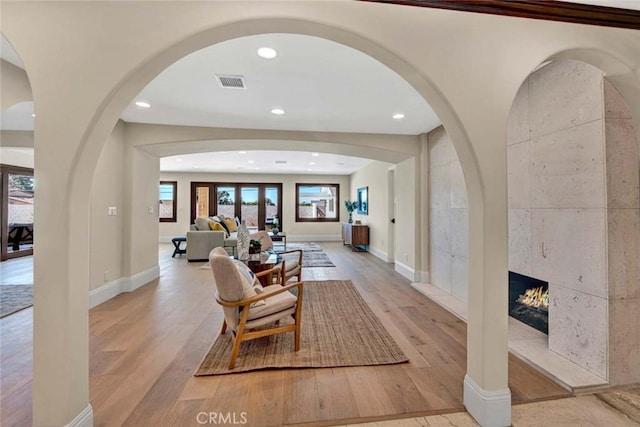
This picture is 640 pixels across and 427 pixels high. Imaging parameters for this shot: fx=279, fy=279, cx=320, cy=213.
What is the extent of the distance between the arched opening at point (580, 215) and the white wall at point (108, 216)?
4.83m

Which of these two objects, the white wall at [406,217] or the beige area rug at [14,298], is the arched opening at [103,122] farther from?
the white wall at [406,217]

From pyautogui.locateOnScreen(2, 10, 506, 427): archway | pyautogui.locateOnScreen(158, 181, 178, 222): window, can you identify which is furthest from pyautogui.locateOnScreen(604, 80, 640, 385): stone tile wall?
pyautogui.locateOnScreen(158, 181, 178, 222): window

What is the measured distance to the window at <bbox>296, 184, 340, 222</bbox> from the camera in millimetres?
10422

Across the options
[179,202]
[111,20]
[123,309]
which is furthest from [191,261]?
[111,20]

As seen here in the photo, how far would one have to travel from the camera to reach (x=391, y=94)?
10.1ft

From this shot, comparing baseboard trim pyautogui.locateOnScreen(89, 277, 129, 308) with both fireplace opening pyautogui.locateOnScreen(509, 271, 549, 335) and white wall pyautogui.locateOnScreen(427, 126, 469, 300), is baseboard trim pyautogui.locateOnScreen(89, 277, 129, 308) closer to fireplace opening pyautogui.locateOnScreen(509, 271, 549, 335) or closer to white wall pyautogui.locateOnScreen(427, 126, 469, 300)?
white wall pyautogui.locateOnScreen(427, 126, 469, 300)

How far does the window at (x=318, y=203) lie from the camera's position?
34.2 ft

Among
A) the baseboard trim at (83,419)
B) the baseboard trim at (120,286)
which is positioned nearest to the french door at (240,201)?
the baseboard trim at (120,286)

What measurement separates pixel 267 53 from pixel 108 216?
10.8 feet

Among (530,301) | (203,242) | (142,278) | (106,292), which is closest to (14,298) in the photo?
(106,292)

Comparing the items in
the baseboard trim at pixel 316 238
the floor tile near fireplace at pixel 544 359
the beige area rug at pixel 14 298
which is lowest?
the floor tile near fireplace at pixel 544 359

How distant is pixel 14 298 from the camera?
3797 mm

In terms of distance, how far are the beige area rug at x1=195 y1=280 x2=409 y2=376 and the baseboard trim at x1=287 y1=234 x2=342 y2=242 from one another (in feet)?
22.1

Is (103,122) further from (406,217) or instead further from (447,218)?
(406,217)
